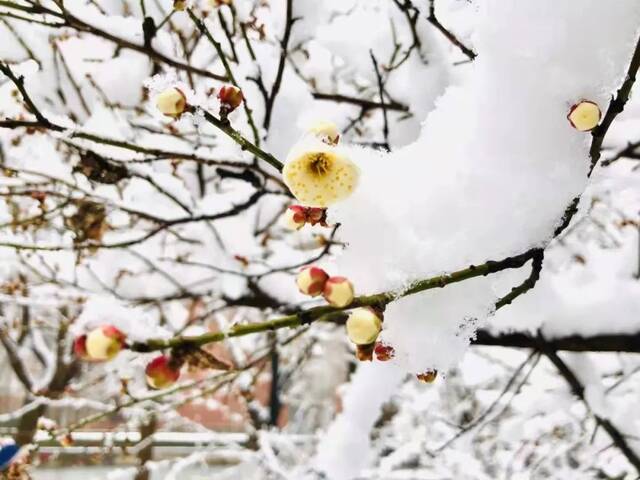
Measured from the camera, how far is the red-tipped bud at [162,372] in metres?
0.70

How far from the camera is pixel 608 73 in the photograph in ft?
3.25

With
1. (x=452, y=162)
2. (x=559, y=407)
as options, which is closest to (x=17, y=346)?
(x=559, y=407)

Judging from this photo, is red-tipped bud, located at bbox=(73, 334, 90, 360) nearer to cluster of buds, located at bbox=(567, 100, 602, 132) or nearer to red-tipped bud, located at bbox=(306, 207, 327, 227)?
red-tipped bud, located at bbox=(306, 207, 327, 227)

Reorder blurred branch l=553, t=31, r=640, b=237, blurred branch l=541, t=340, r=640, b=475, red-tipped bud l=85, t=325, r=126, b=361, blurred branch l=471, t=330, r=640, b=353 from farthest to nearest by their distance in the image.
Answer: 1. blurred branch l=541, t=340, r=640, b=475
2. blurred branch l=471, t=330, r=640, b=353
3. blurred branch l=553, t=31, r=640, b=237
4. red-tipped bud l=85, t=325, r=126, b=361

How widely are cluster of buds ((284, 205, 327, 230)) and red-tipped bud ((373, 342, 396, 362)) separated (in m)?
0.26

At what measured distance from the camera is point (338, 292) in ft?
2.33

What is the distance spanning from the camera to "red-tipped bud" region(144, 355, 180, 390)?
70cm

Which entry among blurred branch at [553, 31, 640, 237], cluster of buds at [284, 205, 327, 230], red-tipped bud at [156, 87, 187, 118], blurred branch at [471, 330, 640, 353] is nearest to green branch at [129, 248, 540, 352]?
blurred branch at [553, 31, 640, 237]

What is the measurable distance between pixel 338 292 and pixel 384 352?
0.20 m

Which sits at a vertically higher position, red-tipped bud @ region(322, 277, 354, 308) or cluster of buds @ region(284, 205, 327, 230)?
Result: cluster of buds @ region(284, 205, 327, 230)

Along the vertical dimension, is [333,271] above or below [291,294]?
below

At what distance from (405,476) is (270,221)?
9.36 feet

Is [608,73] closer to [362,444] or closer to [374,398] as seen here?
[374,398]

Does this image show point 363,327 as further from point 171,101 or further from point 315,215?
point 171,101
